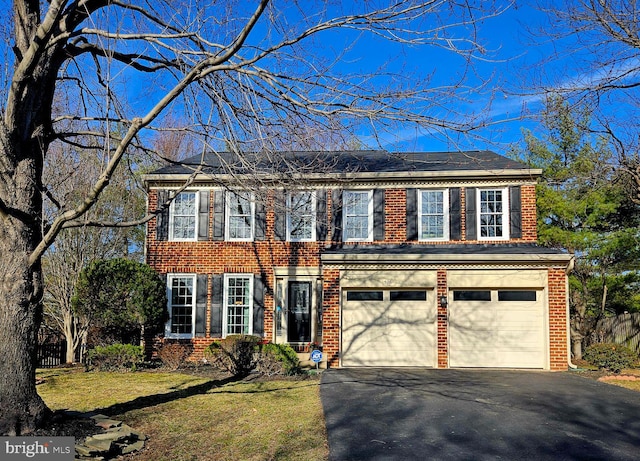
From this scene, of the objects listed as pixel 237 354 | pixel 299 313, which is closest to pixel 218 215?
pixel 299 313

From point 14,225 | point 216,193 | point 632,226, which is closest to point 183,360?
point 216,193

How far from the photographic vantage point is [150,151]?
28.6ft

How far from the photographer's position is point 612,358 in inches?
580

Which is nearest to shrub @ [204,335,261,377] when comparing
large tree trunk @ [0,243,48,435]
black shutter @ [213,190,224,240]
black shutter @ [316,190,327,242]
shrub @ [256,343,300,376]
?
shrub @ [256,343,300,376]

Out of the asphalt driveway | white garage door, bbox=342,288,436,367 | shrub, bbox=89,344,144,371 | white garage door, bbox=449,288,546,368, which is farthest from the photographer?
white garage door, bbox=342,288,436,367

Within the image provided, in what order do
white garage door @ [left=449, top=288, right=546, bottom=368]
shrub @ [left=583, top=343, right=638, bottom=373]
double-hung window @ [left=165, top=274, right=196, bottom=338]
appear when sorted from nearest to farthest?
white garage door @ [left=449, top=288, right=546, bottom=368]
shrub @ [left=583, top=343, right=638, bottom=373]
double-hung window @ [left=165, top=274, right=196, bottom=338]

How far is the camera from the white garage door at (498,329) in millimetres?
14273

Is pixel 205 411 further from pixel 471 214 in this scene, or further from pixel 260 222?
pixel 471 214

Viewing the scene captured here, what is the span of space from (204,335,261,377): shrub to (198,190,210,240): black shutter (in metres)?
3.70

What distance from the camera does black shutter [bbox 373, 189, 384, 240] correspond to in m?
15.8

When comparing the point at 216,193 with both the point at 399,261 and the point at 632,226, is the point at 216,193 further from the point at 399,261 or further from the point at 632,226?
the point at 632,226

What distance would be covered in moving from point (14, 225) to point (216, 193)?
31.6ft

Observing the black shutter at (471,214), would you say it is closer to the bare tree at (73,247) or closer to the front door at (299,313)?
the front door at (299,313)

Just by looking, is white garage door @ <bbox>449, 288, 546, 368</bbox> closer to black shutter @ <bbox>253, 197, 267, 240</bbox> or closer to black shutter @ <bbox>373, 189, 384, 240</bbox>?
black shutter @ <bbox>373, 189, 384, 240</bbox>
